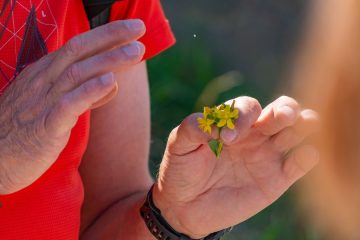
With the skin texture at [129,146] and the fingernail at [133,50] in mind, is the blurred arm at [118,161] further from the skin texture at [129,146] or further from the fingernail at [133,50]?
the fingernail at [133,50]

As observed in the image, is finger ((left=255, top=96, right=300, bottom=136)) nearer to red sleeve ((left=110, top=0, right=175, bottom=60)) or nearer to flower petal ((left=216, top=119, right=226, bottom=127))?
flower petal ((left=216, top=119, right=226, bottom=127))

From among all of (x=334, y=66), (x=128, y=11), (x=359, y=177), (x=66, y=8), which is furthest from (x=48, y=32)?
(x=334, y=66)

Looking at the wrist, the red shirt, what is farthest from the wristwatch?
the red shirt

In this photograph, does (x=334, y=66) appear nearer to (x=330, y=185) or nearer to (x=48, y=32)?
(x=330, y=185)

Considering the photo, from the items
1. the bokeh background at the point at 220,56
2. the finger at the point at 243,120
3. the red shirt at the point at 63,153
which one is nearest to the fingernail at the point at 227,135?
the finger at the point at 243,120

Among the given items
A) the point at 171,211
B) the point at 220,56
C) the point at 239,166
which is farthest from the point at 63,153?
the point at 220,56

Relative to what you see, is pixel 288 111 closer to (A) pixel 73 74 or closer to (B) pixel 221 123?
(B) pixel 221 123
